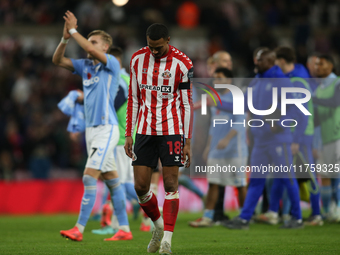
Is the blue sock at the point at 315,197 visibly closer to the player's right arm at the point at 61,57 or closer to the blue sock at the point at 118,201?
the blue sock at the point at 118,201

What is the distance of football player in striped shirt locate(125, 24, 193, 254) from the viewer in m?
5.18

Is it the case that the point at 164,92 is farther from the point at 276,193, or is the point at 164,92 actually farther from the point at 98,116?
the point at 276,193

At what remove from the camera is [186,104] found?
5.28 meters

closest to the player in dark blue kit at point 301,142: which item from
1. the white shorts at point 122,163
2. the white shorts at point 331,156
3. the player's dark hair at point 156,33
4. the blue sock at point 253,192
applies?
→ the white shorts at point 331,156

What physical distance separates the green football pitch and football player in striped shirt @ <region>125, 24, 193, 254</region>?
24.7 inches

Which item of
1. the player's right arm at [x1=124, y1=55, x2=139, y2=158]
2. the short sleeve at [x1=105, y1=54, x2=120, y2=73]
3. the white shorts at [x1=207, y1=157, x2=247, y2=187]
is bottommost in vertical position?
the white shorts at [x1=207, y1=157, x2=247, y2=187]

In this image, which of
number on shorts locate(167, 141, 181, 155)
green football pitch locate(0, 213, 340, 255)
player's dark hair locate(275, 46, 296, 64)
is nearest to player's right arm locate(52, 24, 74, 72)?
number on shorts locate(167, 141, 181, 155)

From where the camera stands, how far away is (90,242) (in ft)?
20.2

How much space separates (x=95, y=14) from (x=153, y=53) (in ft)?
42.8

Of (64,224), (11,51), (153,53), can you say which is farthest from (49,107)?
(153,53)

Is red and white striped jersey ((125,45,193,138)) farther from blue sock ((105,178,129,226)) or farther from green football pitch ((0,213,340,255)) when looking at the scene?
blue sock ((105,178,129,226))

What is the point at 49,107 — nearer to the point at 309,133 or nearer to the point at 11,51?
the point at 11,51

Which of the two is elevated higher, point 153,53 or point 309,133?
point 153,53

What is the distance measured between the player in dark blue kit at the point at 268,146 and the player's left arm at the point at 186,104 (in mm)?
2476
